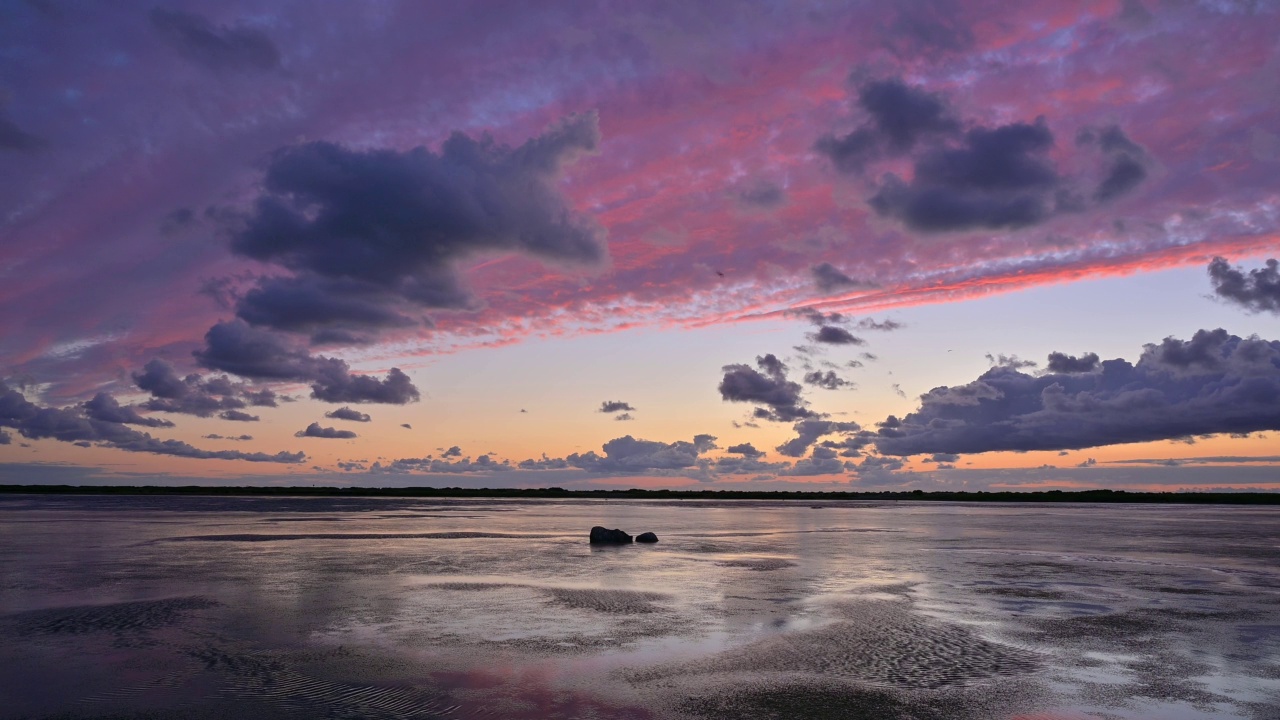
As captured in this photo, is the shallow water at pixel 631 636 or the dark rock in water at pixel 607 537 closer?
the shallow water at pixel 631 636

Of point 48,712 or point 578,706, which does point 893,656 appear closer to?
point 578,706

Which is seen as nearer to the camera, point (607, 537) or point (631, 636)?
point (631, 636)

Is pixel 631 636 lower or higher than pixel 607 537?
higher

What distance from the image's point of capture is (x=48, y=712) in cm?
1123

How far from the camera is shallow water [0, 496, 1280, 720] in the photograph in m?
12.0

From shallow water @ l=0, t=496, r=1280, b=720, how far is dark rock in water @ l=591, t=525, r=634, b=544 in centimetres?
715

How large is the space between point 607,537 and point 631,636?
973 inches

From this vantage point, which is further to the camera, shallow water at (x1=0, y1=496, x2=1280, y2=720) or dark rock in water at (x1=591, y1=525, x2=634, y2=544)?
dark rock in water at (x1=591, y1=525, x2=634, y2=544)

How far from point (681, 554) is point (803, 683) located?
917 inches

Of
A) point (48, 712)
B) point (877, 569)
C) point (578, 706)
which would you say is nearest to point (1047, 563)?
point (877, 569)

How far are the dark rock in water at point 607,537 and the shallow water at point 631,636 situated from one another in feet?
23.4

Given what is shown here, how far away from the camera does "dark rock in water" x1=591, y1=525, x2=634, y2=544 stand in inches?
1620

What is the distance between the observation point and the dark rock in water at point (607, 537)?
4116cm

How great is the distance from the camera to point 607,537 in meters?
41.4
